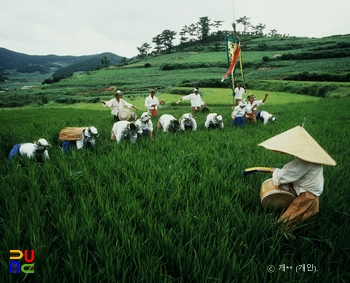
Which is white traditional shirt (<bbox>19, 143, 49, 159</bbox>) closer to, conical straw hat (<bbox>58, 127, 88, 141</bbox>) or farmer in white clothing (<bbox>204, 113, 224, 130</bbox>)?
conical straw hat (<bbox>58, 127, 88, 141</bbox>)

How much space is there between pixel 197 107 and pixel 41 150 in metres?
6.85

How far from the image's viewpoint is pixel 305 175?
1.85 m

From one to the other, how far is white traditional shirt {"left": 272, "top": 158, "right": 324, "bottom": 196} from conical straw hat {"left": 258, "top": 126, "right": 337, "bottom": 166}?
132mm

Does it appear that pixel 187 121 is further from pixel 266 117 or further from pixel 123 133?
pixel 266 117

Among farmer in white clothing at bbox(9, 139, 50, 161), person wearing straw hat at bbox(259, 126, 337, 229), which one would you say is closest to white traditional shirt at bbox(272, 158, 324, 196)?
person wearing straw hat at bbox(259, 126, 337, 229)

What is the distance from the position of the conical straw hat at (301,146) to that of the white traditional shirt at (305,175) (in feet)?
0.43

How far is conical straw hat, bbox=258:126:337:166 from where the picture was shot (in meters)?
1.65

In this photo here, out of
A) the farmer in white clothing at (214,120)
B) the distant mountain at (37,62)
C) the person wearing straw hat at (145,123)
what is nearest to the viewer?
the person wearing straw hat at (145,123)

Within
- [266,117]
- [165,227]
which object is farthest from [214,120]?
[165,227]

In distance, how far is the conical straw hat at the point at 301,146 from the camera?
1650mm

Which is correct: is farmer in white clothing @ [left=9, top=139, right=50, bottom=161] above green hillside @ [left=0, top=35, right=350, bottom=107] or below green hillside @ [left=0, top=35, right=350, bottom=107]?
below

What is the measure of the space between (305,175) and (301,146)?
10.9 inches

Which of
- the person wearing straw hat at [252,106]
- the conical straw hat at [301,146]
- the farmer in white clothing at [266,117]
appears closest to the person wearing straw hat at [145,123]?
the person wearing straw hat at [252,106]

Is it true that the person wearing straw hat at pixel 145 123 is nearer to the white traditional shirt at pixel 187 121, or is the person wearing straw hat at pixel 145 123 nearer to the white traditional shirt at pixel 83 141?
the white traditional shirt at pixel 187 121
